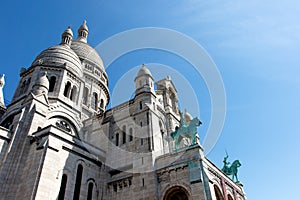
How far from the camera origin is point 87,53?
1735 inches

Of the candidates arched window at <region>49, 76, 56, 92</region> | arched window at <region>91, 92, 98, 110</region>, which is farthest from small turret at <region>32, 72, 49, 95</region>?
arched window at <region>91, 92, 98, 110</region>

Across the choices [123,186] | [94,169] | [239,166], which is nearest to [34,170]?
[94,169]

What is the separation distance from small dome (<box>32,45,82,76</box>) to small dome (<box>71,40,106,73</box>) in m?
6.55

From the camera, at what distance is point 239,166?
29000 mm

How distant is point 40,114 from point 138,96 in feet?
34.1

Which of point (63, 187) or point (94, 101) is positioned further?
point (94, 101)

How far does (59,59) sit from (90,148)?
14.6 meters

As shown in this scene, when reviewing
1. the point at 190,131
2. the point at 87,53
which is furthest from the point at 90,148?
Answer: the point at 87,53

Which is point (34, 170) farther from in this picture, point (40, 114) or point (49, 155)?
point (40, 114)

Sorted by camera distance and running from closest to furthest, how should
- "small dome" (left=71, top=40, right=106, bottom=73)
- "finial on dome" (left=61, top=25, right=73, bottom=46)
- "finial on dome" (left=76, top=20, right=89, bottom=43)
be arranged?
"finial on dome" (left=61, top=25, right=73, bottom=46) < "small dome" (left=71, top=40, right=106, bottom=73) < "finial on dome" (left=76, top=20, right=89, bottom=43)

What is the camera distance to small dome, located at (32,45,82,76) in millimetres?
32312

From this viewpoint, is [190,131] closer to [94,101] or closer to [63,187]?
[63,187]

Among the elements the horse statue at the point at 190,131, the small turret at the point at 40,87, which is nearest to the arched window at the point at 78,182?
the horse statue at the point at 190,131

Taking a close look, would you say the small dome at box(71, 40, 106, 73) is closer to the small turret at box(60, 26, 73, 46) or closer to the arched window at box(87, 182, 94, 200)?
the small turret at box(60, 26, 73, 46)
